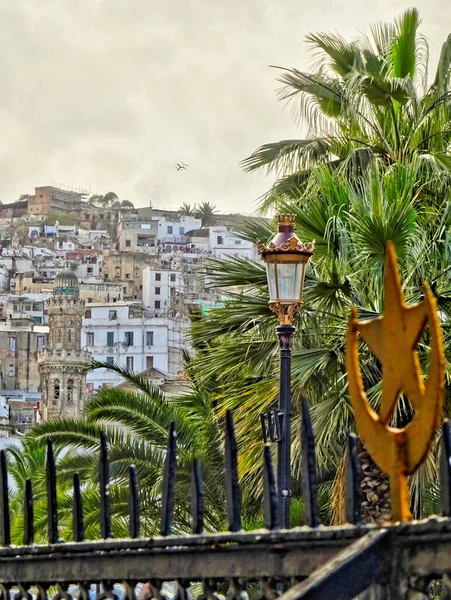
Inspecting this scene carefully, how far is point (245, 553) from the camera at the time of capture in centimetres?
304

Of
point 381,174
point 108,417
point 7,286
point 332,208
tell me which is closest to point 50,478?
point 332,208

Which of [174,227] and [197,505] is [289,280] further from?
[174,227]

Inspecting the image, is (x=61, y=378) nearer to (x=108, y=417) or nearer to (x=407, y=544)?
(x=108, y=417)

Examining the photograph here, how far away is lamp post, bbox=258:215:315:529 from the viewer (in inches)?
437

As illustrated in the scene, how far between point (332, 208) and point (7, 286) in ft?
362

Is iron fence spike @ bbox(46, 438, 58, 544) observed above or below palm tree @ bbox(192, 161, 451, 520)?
below

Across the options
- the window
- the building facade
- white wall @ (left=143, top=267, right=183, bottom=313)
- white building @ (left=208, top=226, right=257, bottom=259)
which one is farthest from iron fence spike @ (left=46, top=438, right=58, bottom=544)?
white wall @ (left=143, top=267, right=183, bottom=313)

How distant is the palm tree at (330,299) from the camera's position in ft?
44.2

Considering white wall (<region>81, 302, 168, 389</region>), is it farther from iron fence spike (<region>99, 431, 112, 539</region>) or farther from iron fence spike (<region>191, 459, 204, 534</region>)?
iron fence spike (<region>191, 459, 204, 534</region>)

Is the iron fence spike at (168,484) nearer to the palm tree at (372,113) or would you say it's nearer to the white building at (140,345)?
the palm tree at (372,113)

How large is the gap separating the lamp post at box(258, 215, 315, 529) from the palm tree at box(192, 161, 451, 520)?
4.60 ft

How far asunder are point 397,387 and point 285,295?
8.41 m

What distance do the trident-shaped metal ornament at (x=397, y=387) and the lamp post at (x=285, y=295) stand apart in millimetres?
8155

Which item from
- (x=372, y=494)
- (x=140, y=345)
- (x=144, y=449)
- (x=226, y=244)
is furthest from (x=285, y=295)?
(x=226, y=244)
